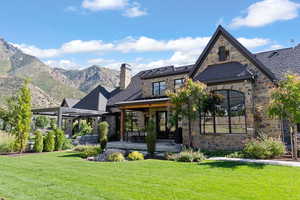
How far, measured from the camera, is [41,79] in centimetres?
11806

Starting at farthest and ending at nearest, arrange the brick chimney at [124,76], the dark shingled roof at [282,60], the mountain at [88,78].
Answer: the mountain at [88,78], the brick chimney at [124,76], the dark shingled roof at [282,60]

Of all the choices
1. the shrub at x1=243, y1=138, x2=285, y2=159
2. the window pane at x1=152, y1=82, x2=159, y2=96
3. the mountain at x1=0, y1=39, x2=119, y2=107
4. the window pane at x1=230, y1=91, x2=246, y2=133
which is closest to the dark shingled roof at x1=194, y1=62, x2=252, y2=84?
Answer: the window pane at x1=230, y1=91, x2=246, y2=133

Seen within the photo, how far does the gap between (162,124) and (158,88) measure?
11.5 ft

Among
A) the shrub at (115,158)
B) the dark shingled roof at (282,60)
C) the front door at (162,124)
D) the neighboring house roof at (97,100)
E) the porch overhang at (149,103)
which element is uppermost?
the dark shingled roof at (282,60)

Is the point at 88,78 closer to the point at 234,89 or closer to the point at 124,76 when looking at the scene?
the point at 124,76

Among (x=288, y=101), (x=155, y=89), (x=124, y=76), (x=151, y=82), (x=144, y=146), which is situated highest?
(x=124, y=76)

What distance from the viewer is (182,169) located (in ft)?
27.5

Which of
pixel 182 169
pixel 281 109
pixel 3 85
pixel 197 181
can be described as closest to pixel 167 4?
pixel 281 109

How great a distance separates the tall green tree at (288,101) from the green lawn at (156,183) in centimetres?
283

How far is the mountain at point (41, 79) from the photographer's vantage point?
2763 inches

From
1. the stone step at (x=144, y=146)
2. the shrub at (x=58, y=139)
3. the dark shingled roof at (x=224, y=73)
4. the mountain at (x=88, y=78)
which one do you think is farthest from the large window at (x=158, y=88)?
the mountain at (x=88, y=78)

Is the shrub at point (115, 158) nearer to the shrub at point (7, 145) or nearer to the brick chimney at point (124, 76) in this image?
the shrub at point (7, 145)

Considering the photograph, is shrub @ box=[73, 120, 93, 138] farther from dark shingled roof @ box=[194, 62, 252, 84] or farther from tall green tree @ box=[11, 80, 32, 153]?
dark shingled roof @ box=[194, 62, 252, 84]

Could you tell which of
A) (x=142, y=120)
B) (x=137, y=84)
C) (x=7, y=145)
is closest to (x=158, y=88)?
(x=142, y=120)
